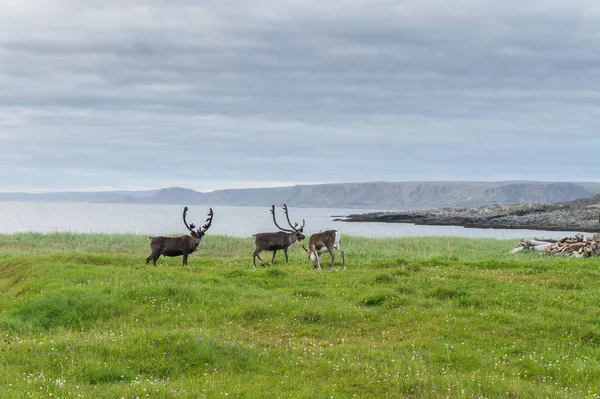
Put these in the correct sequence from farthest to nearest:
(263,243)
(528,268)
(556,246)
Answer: (556,246), (263,243), (528,268)

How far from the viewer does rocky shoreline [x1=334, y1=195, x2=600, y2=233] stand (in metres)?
98.9

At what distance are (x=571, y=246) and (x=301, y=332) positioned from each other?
86.2 ft

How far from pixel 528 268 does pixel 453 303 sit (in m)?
9.57

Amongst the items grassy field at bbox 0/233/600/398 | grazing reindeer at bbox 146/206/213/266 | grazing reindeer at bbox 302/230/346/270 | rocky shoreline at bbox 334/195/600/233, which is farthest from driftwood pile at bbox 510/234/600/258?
rocky shoreline at bbox 334/195/600/233

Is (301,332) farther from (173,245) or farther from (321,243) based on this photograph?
(173,245)

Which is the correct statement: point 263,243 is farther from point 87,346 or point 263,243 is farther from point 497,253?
point 497,253

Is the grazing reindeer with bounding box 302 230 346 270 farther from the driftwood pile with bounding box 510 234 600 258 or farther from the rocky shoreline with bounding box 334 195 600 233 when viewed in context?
the rocky shoreline with bounding box 334 195 600 233

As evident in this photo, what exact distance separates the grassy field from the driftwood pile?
284 inches

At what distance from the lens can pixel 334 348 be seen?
14.2 meters

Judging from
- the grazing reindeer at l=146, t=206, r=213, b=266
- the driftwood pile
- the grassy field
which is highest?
the grazing reindeer at l=146, t=206, r=213, b=266

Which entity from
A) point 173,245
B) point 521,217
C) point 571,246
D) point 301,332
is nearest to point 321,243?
point 173,245

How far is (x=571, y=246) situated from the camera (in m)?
35.9

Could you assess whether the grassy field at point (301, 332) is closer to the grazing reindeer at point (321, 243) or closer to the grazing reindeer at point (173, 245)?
the grazing reindeer at point (321, 243)

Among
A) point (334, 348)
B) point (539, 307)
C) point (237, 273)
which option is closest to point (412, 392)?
point (334, 348)
